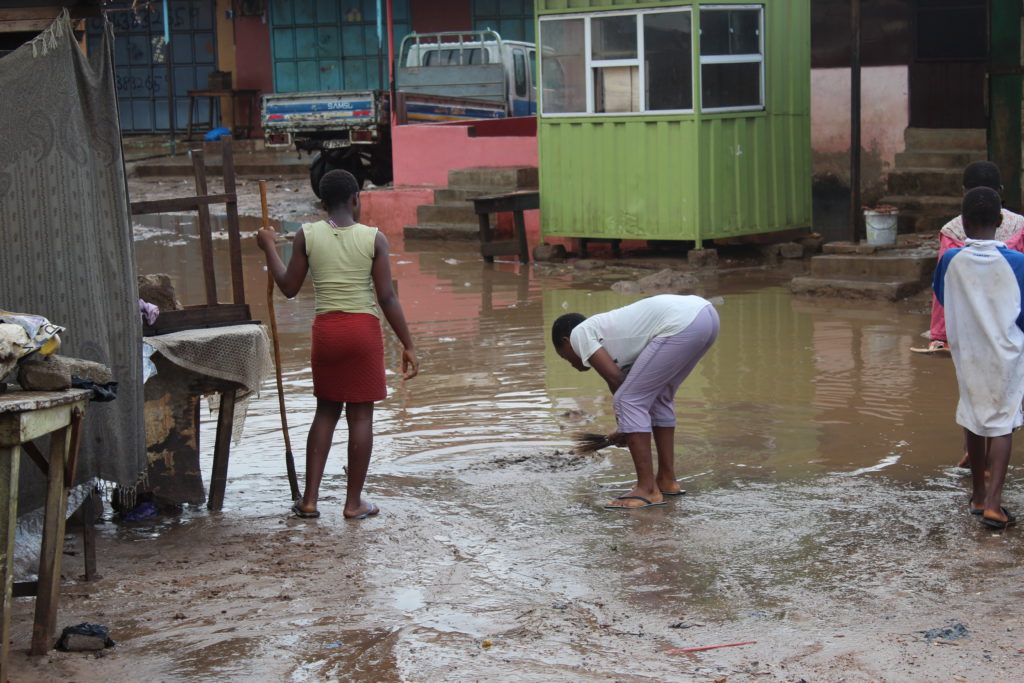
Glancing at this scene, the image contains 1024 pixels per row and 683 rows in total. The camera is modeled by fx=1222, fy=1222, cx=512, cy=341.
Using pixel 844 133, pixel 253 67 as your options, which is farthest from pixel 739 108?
pixel 253 67

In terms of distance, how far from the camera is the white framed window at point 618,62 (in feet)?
43.5

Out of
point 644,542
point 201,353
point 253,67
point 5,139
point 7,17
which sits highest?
point 253,67

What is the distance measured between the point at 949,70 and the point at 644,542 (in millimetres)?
12259

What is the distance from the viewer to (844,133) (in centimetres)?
1648

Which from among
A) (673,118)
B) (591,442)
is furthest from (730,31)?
(591,442)

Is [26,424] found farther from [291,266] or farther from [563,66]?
[563,66]

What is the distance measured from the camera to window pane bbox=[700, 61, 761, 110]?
43.6 ft

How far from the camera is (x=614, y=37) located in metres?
13.6

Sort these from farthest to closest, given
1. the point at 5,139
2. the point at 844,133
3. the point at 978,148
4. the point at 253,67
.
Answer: the point at 253,67 → the point at 844,133 → the point at 978,148 → the point at 5,139

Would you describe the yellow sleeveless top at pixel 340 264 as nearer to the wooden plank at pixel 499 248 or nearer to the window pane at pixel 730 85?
the window pane at pixel 730 85

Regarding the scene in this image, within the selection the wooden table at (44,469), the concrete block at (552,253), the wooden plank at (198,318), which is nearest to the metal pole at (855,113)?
the concrete block at (552,253)

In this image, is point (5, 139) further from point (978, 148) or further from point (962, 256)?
point (978, 148)

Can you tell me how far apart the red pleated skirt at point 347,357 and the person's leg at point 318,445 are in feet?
0.41

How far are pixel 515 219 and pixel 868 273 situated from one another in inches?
177
